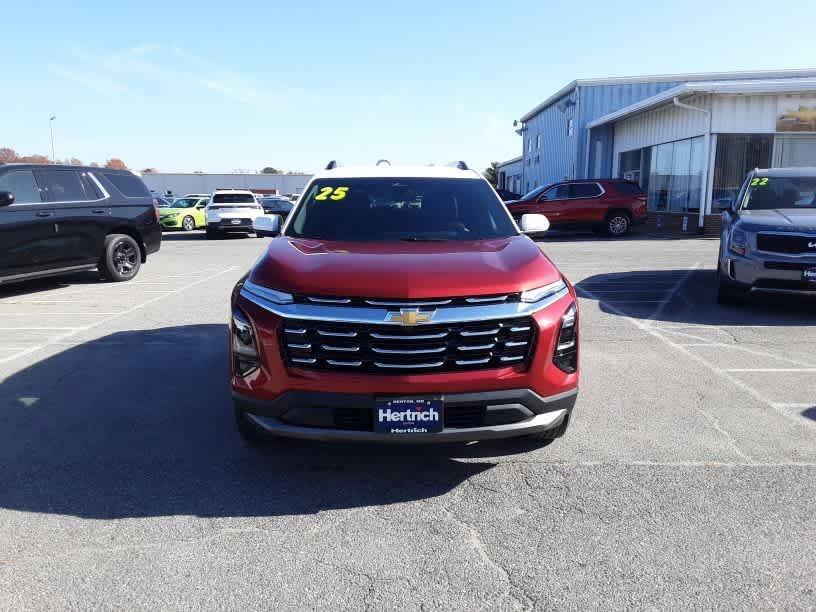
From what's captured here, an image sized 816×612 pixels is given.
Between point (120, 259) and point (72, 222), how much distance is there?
1.31 meters

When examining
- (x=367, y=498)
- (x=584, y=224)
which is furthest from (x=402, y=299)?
(x=584, y=224)

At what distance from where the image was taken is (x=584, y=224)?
21.2 metres

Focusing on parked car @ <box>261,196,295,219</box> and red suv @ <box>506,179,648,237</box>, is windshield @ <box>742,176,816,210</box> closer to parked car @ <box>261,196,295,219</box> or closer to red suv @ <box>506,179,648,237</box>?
red suv @ <box>506,179,648,237</box>

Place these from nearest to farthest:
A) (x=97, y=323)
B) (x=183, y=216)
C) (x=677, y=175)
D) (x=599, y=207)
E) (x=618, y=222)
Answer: (x=97, y=323) → (x=599, y=207) → (x=618, y=222) → (x=677, y=175) → (x=183, y=216)

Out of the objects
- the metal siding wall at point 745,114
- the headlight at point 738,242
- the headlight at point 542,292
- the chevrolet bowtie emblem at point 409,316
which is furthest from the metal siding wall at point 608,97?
the chevrolet bowtie emblem at point 409,316

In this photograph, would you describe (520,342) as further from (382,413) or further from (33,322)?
(33,322)

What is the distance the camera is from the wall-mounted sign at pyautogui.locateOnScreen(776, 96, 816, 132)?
64.6 ft

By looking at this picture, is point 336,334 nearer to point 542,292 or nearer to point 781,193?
point 542,292

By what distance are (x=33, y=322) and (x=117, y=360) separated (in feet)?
8.02

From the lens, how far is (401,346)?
320 cm

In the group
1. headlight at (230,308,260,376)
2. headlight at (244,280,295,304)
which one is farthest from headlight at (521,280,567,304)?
headlight at (230,308,260,376)

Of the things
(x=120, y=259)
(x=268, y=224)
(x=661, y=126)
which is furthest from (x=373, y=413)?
(x=661, y=126)

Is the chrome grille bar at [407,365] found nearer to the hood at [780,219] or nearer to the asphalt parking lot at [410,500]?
the asphalt parking lot at [410,500]

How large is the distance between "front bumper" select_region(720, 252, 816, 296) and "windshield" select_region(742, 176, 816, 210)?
54.1 inches
